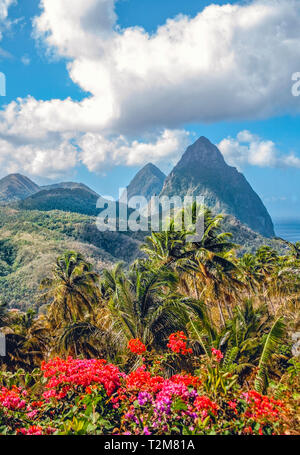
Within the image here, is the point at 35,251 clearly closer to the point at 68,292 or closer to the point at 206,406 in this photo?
the point at 68,292

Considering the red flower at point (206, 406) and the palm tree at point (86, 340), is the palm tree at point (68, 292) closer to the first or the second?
the palm tree at point (86, 340)

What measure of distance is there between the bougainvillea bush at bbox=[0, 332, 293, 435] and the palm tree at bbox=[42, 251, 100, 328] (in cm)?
1683

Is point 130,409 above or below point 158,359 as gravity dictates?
above

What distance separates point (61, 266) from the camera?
2295cm

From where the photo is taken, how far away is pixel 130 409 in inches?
198

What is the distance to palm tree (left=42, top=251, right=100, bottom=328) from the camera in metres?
22.1

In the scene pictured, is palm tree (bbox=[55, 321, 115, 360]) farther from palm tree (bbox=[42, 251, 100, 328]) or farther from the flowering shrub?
palm tree (bbox=[42, 251, 100, 328])

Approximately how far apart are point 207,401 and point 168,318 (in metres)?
6.11

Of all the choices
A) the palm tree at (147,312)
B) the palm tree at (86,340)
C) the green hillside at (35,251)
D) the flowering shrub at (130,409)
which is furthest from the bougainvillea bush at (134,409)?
the green hillside at (35,251)

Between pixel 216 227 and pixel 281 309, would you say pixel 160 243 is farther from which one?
pixel 281 309

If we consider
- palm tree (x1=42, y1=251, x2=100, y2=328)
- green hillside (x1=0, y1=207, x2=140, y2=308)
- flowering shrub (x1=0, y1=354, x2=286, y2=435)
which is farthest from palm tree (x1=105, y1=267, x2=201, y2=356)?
green hillside (x1=0, y1=207, x2=140, y2=308)

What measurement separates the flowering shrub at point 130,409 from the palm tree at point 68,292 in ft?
54.8

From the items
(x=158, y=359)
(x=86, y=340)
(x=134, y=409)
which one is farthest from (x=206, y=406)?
(x=86, y=340)

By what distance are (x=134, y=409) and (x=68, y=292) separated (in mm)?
18438
